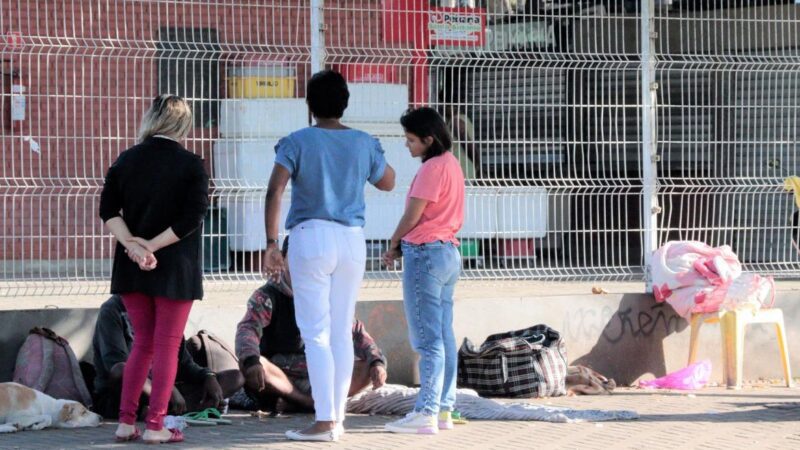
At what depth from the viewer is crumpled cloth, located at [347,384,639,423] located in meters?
7.70

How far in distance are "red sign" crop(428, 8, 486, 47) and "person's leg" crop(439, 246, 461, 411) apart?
2.42 m

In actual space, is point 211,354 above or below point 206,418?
above

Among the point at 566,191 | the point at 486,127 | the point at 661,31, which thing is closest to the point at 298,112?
the point at 486,127

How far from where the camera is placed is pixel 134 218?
6598 mm

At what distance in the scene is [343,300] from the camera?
6723 millimetres

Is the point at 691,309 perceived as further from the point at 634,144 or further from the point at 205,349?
the point at 205,349

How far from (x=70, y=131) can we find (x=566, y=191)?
322 centimetres

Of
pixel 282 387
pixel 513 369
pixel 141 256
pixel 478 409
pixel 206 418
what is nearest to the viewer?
pixel 141 256

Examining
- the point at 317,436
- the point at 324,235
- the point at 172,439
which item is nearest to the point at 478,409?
the point at 317,436

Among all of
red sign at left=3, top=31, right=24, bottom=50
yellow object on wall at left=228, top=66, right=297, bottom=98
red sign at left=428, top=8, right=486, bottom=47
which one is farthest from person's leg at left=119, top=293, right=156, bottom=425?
red sign at left=428, top=8, right=486, bottom=47

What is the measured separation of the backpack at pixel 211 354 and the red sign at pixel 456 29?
2513 mm

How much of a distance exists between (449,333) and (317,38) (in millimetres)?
2478

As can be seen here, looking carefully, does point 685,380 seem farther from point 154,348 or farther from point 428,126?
point 154,348

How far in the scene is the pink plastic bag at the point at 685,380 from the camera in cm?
919
